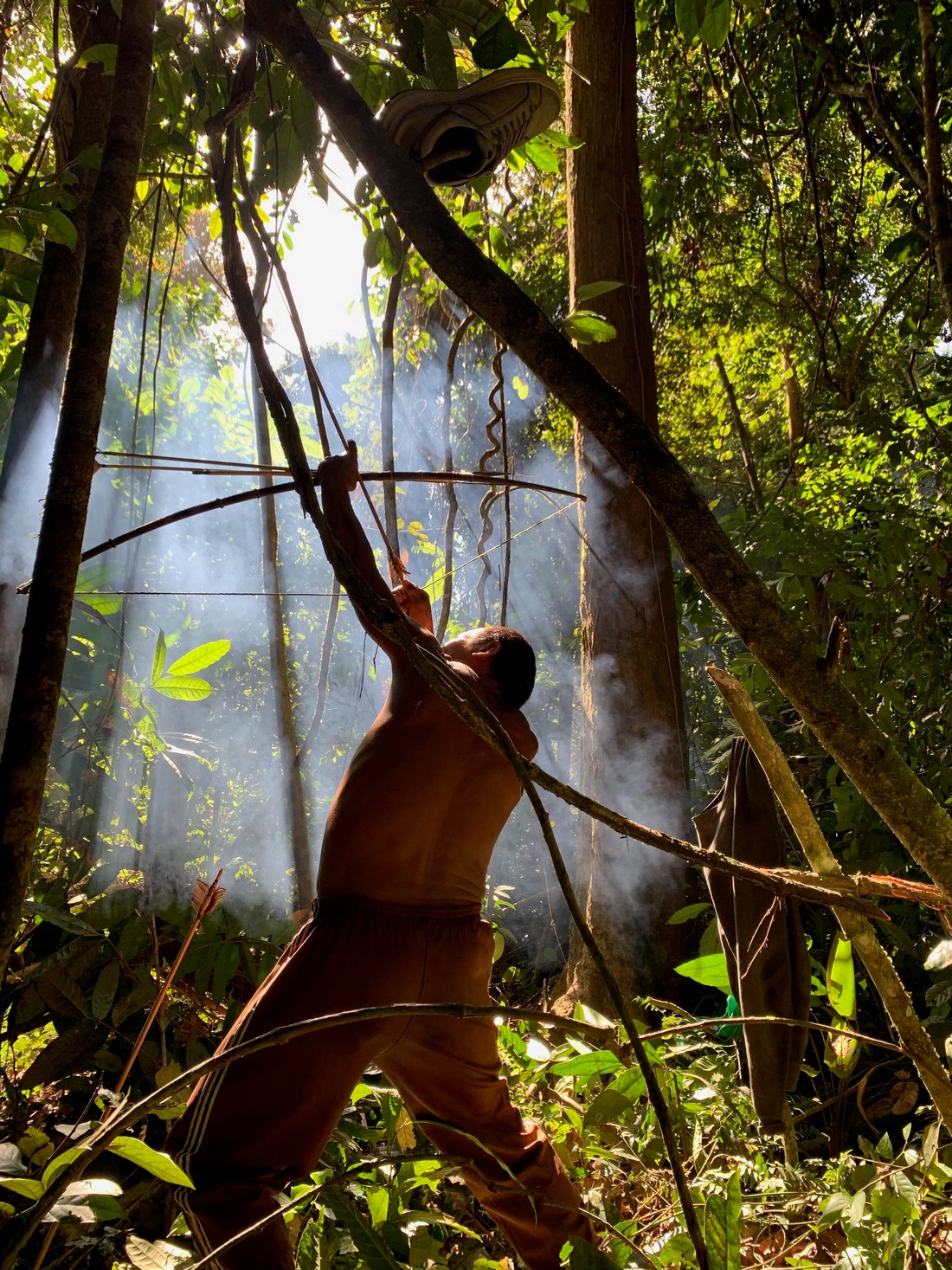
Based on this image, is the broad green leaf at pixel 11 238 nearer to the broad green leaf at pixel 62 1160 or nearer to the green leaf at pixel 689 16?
the green leaf at pixel 689 16

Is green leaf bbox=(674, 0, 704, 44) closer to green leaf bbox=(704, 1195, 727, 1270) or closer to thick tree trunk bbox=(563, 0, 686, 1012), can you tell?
green leaf bbox=(704, 1195, 727, 1270)

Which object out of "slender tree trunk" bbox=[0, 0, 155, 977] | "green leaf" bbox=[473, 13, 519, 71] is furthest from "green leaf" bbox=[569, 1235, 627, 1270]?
"green leaf" bbox=[473, 13, 519, 71]

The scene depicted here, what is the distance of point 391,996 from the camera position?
1662 millimetres

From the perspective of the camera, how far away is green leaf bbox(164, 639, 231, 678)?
177cm

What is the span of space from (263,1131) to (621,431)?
1.44 meters

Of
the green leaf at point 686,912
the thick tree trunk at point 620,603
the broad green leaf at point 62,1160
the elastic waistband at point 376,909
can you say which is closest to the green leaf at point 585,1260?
the broad green leaf at point 62,1160

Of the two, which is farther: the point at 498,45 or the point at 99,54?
the point at 99,54

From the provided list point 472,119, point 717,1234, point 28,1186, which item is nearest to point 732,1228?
point 717,1234

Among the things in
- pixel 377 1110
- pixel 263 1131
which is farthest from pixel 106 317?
pixel 377 1110

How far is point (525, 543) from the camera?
25.3 ft

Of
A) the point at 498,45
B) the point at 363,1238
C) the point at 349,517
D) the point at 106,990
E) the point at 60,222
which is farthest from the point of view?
the point at 106,990

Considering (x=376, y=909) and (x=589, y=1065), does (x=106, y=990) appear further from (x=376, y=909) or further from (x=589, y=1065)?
(x=589, y=1065)

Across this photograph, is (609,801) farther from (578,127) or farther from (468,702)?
(578,127)

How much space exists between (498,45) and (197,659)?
133 cm
